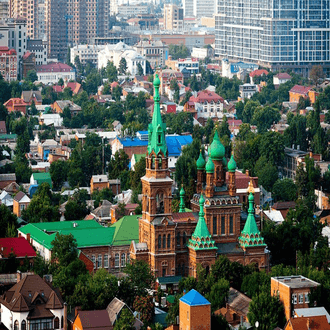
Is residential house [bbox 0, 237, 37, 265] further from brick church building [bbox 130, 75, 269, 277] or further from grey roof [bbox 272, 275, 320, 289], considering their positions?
grey roof [bbox 272, 275, 320, 289]

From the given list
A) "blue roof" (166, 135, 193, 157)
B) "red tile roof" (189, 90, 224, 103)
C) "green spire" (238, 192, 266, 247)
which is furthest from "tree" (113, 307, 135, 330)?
"red tile roof" (189, 90, 224, 103)

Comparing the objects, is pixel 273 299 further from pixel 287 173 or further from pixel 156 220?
pixel 287 173

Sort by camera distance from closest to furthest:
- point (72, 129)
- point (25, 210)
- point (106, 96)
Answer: point (25, 210) → point (72, 129) → point (106, 96)

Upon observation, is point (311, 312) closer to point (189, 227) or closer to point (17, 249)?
point (189, 227)

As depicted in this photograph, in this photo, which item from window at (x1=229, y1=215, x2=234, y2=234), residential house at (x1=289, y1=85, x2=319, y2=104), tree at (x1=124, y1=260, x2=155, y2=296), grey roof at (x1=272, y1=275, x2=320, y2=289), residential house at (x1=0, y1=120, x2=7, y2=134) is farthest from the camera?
residential house at (x1=289, y1=85, x2=319, y2=104)

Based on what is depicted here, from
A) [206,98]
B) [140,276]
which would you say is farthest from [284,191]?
[206,98]

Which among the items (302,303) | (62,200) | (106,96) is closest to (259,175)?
(62,200)

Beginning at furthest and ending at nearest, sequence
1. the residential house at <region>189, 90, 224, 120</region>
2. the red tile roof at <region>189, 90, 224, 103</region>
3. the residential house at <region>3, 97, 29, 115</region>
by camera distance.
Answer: the red tile roof at <region>189, 90, 224, 103</region>, the residential house at <region>3, 97, 29, 115</region>, the residential house at <region>189, 90, 224, 120</region>
